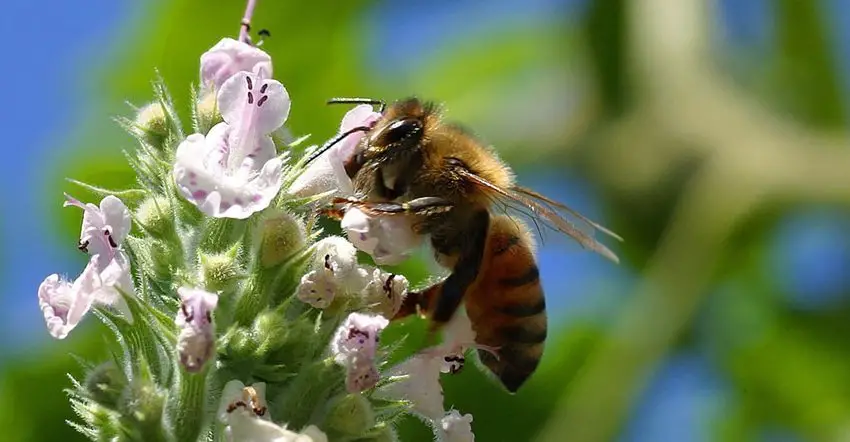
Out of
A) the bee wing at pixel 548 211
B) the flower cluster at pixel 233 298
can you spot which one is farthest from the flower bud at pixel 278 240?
the bee wing at pixel 548 211

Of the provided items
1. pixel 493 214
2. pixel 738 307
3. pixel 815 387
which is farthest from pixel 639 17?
pixel 493 214

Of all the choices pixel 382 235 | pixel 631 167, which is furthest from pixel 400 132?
pixel 631 167

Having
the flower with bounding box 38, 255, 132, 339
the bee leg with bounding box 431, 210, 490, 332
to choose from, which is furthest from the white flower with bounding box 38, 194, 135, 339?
the bee leg with bounding box 431, 210, 490, 332

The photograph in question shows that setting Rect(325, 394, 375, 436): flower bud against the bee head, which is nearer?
Rect(325, 394, 375, 436): flower bud

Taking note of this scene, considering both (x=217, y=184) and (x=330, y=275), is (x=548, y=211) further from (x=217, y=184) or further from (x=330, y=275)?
(x=217, y=184)

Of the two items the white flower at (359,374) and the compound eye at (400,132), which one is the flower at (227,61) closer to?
the compound eye at (400,132)

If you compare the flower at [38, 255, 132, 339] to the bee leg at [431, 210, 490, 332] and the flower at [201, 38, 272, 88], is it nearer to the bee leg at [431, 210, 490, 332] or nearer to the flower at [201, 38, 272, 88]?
the flower at [201, 38, 272, 88]

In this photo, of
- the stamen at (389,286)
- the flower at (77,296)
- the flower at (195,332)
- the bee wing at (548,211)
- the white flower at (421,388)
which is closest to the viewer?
the flower at (195,332)

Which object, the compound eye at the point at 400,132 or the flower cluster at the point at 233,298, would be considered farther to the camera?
the compound eye at the point at 400,132
